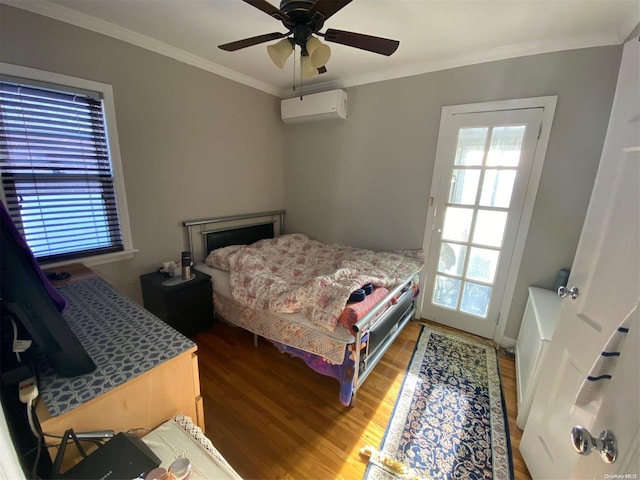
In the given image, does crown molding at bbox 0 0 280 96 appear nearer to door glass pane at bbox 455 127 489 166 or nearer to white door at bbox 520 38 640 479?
door glass pane at bbox 455 127 489 166

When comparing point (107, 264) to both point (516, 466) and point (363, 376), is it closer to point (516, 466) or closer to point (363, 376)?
point (363, 376)

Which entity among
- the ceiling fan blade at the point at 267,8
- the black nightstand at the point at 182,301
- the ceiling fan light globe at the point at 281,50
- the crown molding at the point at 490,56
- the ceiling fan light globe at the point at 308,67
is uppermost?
the crown molding at the point at 490,56

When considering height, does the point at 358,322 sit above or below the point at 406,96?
below

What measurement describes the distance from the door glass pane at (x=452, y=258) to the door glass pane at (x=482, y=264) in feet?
→ 0.25

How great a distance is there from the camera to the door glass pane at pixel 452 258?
245cm

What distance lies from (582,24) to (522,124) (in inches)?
24.2

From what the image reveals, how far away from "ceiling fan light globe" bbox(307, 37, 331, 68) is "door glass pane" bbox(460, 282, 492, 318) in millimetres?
2254

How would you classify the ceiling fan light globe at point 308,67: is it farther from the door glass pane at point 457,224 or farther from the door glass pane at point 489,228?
the door glass pane at point 489,228

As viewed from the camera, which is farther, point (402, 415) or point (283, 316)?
point (283, 316)

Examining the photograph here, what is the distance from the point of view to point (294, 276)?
89.4 inches

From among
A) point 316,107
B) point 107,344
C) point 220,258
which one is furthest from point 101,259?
point 316,107

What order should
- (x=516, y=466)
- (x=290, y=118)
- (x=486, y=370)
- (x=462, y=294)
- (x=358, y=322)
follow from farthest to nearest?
1. (x=290, y=118)
2. (x=462, y=294)
3. (x=486, y=370)
4. (x=358, y=322)
5. (x=516, y=466)

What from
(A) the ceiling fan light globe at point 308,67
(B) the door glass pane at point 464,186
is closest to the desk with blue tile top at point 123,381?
(A) the ceiling fan light globe at point 308,67

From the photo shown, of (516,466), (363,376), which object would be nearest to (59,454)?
(363,376)
